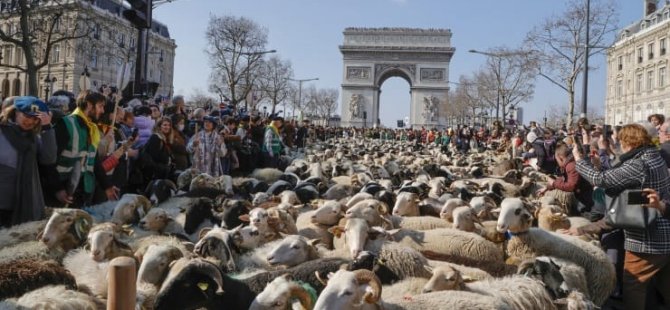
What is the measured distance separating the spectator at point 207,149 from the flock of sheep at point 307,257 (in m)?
1.89

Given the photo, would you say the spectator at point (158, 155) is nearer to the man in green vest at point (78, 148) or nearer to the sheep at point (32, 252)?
the man in green vest at point (78, 148)

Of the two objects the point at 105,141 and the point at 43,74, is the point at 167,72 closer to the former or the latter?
the point at 43,74

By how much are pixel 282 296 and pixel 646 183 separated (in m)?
3.18

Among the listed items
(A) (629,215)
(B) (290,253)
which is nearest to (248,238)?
(B) (290,253)

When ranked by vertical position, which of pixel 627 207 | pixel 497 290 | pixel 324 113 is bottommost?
pixel 497 290

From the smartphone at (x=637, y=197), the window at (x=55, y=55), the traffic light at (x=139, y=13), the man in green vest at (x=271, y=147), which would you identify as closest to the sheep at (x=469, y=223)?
the smartphone at (x=637, y=197)

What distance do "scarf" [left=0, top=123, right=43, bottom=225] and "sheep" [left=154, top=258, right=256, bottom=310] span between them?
228 centimetres

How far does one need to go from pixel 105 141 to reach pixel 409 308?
179 inches

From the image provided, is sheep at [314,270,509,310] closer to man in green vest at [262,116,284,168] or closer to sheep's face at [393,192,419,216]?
sheep's face at [393,192,419,216]

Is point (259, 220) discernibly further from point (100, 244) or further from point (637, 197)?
point (637, 197)

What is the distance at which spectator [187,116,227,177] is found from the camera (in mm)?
9289

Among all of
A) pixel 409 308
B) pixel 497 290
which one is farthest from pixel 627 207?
pixel 409 308

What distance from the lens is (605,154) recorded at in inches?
306

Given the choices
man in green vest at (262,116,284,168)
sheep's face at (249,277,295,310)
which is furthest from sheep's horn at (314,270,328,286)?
man in green vest at (262,116,284,168)
